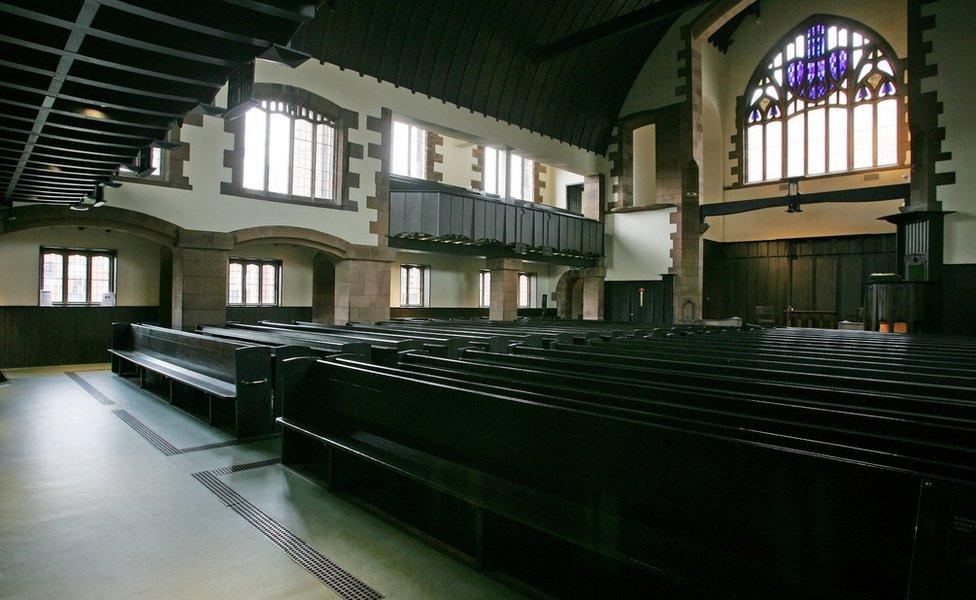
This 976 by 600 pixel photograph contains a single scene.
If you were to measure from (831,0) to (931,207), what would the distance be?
25.6 ft

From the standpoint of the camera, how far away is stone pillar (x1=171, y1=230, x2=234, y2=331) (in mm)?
9977

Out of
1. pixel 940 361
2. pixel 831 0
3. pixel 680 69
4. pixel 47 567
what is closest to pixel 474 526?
pixel 47 567

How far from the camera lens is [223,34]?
303cm

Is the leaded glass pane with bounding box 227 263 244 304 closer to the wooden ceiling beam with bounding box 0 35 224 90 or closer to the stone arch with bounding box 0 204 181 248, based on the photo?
the stone arch with bounding box 0 204 181 248

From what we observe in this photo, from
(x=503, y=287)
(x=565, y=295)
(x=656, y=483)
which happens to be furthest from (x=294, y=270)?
(x=656, y=483)

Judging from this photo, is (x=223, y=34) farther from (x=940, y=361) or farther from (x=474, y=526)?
(x=940, y=361)

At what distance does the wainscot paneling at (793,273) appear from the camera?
50.3ft

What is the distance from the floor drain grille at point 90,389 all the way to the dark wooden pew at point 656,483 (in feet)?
15.4

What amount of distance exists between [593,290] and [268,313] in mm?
9957

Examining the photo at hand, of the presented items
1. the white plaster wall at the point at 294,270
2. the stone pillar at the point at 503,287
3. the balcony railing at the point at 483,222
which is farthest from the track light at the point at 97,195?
the stone pillar at the point at 503,287

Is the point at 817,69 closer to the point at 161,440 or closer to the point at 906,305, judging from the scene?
the point at 906,305

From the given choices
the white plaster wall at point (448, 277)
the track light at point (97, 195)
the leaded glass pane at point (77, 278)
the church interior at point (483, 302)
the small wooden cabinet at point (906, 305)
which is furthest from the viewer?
the white plaster wall at point (448, 277)

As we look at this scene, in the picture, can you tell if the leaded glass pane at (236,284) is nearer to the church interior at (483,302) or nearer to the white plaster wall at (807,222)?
the church interior at (483,302)

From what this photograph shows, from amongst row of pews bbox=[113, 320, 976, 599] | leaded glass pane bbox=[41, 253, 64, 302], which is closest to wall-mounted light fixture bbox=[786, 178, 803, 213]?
row of pews bbox=[113, 320, 976, 599]
